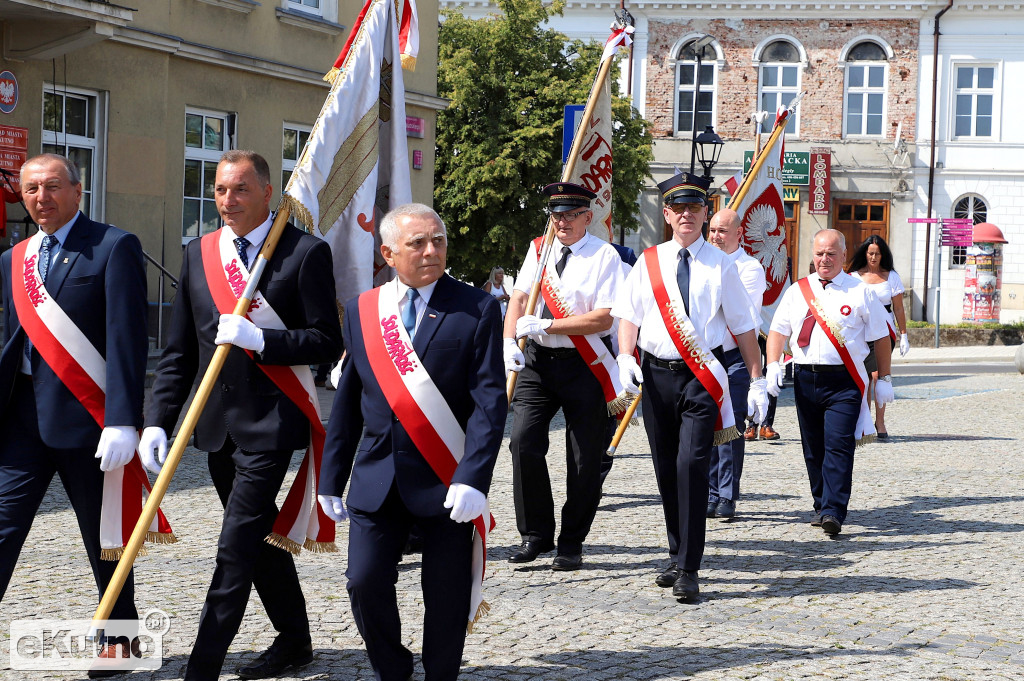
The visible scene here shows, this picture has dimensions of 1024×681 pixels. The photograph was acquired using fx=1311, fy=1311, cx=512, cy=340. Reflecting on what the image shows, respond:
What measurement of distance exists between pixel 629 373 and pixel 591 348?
50cm

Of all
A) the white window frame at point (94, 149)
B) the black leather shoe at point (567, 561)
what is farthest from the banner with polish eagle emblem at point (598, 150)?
the white window frame at point (94, 149)

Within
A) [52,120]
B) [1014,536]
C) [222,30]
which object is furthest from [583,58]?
[1014,536]

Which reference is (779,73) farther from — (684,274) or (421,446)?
(421,446)

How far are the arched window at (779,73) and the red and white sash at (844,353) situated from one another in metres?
32.6

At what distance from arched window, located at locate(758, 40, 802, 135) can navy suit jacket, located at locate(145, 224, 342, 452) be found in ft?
120

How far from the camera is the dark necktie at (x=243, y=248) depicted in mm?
Result: 4742

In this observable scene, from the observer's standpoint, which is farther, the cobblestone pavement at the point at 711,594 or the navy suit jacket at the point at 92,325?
the cobblestone pavement at the point at 711,594

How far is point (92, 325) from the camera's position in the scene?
4.69 metres

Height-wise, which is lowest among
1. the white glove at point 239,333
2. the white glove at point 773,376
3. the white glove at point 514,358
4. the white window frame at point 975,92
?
the white glove at point 773,376

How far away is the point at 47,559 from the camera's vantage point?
265 inches

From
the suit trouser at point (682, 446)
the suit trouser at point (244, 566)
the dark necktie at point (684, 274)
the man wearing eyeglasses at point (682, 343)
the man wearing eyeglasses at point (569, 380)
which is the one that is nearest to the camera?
the suit trouser at point (244, 566)

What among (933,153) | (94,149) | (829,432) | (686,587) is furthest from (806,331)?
(933,153)

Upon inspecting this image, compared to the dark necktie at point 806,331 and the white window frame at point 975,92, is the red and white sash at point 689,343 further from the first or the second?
the white window frame at point 975,92

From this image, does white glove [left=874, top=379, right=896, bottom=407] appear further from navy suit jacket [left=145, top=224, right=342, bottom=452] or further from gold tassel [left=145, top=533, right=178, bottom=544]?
gold tassel [left=145, top=533, right=178, bottom=544]
